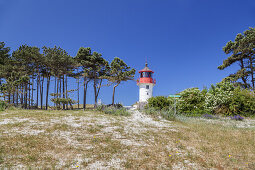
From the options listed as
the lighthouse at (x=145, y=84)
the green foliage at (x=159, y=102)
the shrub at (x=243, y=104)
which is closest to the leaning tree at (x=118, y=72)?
the lighthouse at (x=145, y=84)

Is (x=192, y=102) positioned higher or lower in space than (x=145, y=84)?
lower

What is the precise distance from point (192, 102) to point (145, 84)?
34.0 ft

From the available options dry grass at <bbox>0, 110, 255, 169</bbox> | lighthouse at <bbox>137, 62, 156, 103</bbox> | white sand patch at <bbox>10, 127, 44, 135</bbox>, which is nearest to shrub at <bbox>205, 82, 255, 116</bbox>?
dry grass at <bbox>0, 110, 255, 169</bbox>

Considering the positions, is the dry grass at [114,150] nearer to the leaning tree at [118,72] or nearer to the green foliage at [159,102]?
the green foliage at [159,102]

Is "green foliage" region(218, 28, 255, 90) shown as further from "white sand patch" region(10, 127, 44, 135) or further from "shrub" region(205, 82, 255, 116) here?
"white sand patch" region(10, 127, 44, 135)

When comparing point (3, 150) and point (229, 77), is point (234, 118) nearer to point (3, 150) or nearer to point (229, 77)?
point (229, 77)

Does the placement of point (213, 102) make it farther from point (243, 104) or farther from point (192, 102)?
Result: point (243, 104)

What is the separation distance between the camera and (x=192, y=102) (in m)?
Result: 17.7

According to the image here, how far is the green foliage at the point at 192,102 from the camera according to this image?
56.1 ft

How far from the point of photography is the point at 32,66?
81.5 feet

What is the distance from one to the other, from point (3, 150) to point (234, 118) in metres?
17.6

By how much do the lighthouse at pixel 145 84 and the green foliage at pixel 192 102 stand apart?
29.8ft

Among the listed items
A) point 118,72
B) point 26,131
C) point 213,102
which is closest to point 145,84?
point 118,72

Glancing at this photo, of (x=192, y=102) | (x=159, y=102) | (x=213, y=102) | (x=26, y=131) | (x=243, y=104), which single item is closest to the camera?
(x=26, y=131)
